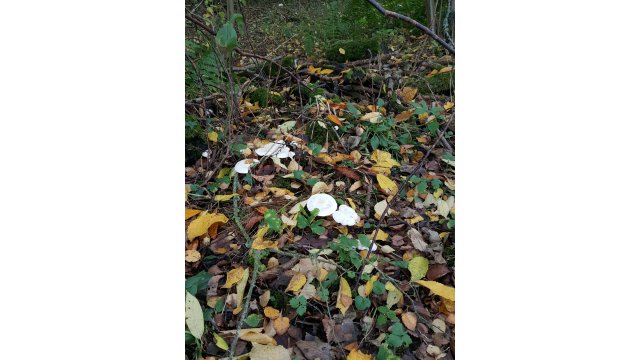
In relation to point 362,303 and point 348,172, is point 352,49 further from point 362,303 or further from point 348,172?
point 362,303

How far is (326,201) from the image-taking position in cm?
152

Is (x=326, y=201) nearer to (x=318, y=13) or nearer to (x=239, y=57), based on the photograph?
(x=239, y=57)

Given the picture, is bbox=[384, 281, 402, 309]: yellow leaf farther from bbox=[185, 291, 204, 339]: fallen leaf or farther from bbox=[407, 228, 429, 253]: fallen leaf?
bbox=[185, 291, 204, 339]: fallen leaf

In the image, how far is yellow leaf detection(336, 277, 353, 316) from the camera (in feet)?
4.02

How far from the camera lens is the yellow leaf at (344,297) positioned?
123cm

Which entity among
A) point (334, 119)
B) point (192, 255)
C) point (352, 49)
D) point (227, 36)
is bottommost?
point (192, 255)

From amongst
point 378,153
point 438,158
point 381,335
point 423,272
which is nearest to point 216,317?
point 381,335

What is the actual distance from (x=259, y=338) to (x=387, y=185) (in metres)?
0.78

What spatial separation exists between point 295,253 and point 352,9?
93.0 inches

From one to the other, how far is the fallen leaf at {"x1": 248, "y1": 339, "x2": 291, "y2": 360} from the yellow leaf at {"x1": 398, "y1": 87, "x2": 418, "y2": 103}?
5.61 ft

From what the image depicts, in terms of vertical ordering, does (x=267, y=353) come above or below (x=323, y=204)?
below

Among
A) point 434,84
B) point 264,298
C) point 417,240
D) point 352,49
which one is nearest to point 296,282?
point 264,298

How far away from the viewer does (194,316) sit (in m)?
1.15

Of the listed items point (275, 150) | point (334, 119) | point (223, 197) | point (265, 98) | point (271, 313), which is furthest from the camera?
point (265, 98)
